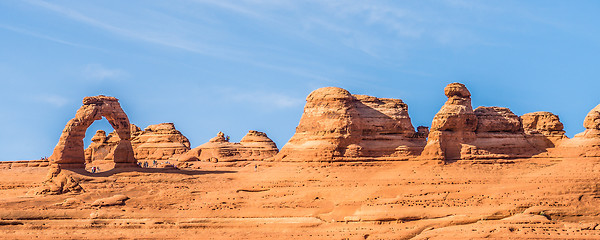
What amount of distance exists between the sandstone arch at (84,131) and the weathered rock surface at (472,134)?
1879 centimetres

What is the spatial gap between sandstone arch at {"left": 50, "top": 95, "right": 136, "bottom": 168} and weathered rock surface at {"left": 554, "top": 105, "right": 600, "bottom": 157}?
25829mm

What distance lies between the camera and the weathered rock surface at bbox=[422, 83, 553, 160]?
130ft

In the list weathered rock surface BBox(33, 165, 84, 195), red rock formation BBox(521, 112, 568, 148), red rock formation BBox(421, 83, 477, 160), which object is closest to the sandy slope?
weathered rock surface BBox(33, 165, 84, 195)

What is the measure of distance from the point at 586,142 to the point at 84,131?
29.8 meters

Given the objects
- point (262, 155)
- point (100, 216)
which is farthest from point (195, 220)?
point (262, 155)

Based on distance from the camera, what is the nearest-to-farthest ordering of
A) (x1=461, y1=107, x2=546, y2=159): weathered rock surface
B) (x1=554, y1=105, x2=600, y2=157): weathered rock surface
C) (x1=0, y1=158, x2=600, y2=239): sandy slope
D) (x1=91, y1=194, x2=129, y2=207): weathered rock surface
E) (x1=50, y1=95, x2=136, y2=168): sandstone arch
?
1. (x1=0, y1=158, x2=600, y2=239): sandy slope
2. (x1=91, y1=194, x2=129, y2=207): weathered rock surface
3. (x1=554, y1=105, x2=600, y2=157): weathered rock surface
4. (x1=461, y1=107, x2=546, y2=159): weathered rock surface
5. (x1=50, y1=95, x2=136, y2=168): sandstone arch

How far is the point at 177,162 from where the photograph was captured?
61.9m

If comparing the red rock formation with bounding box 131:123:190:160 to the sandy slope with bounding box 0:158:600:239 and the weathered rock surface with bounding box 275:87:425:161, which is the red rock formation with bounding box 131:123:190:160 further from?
the weathered rock surface with bounding box 275:87:425:161

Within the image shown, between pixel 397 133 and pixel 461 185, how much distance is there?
265 inches

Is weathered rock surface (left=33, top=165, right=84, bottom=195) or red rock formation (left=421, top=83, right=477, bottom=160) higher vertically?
red rock formation (left=421, top=83, right=477, bottom=160)

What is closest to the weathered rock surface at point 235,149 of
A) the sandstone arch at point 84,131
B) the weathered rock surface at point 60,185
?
the sandstone arch at point 84,131

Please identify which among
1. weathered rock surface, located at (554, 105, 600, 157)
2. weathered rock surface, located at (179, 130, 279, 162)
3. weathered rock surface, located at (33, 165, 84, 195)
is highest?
weathered rock surface, located at (179, 130, 279, 162)

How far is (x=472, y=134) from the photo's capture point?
40438 mm

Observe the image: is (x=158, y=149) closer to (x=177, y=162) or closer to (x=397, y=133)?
(x=177, y=162)
